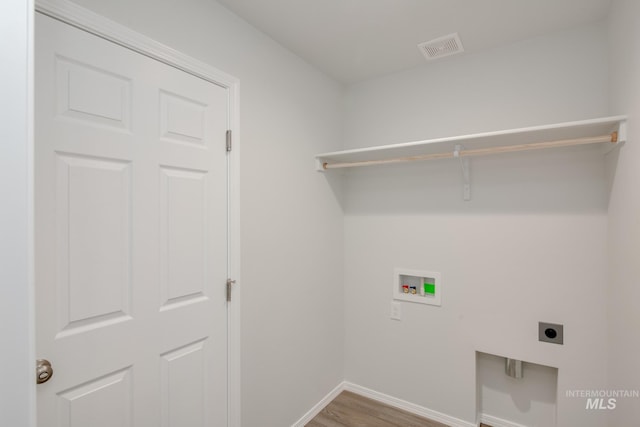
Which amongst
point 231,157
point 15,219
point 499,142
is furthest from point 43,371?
point 499,142

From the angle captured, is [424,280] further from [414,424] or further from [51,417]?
[51,417]

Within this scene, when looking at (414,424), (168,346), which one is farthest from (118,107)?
(414,424)

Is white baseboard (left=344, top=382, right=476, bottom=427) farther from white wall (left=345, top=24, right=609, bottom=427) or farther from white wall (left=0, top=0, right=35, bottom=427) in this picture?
white wall (left=0, top=0, right=35, bottom=427)

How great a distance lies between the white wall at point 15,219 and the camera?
0.66m

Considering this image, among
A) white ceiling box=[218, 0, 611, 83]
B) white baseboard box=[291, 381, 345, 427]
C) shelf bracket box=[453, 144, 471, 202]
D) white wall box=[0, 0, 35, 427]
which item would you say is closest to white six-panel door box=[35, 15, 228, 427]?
white wall box=[0, 0, 35, 427]

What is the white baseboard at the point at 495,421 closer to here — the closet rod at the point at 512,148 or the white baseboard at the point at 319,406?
the white baseboard at the point at 319,406

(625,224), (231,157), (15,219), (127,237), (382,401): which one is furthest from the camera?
(382,401)

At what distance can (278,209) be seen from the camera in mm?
2037

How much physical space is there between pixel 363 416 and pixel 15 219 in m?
2.41

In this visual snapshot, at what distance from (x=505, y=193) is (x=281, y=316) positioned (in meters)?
1.66

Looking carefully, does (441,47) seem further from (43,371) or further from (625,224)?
(43,371)

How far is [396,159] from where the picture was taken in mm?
2229

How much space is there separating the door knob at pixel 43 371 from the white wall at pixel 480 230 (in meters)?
2.01

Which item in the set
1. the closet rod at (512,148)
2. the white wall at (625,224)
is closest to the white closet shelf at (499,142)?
the closet rod at (512,148)
